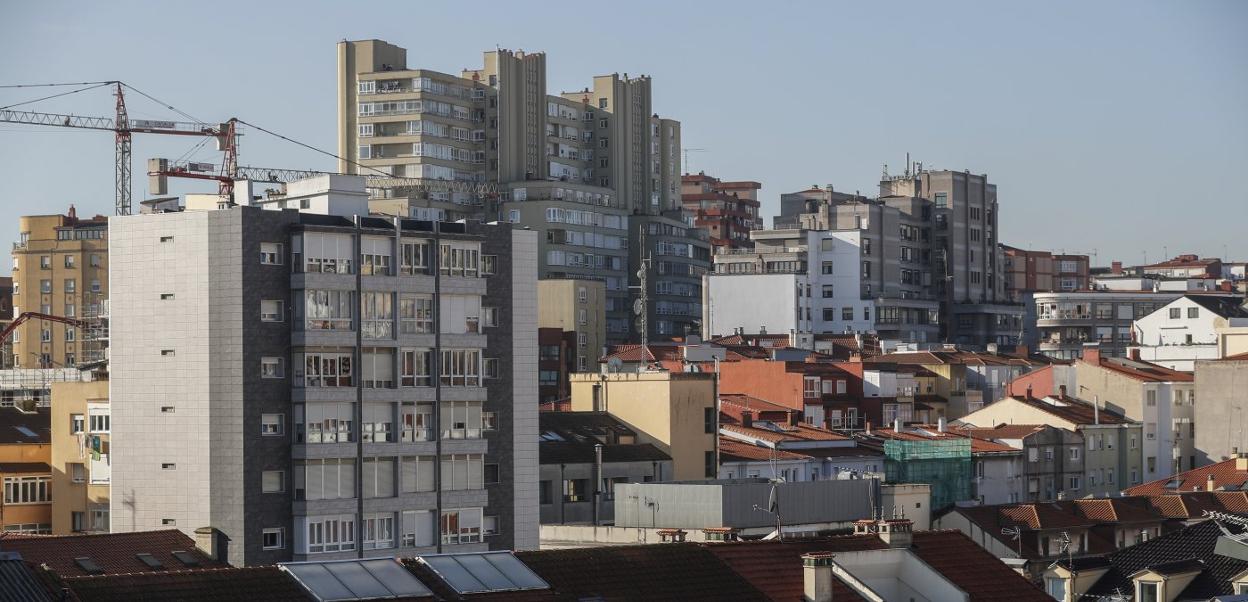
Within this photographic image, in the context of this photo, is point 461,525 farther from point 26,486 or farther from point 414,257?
point 26,486

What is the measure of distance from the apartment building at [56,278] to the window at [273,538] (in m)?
108

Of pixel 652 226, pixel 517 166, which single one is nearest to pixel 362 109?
pixel 517 166

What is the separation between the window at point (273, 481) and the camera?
194ft

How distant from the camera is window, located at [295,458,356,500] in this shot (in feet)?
196

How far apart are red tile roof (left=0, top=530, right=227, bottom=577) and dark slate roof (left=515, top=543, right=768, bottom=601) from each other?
14.1 metres

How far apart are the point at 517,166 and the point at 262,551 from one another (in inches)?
4157

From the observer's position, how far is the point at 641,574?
135 ft

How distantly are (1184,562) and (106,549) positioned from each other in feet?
85.1

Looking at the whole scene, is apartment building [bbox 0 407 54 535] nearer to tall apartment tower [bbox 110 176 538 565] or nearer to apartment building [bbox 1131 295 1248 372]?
tall apartment tower [bbox 110 176 538 565]

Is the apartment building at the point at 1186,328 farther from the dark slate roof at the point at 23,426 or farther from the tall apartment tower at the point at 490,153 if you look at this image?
the dark slate roof at the point at 23,426

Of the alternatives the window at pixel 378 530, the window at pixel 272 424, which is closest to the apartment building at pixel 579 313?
the window at pixel 378 530

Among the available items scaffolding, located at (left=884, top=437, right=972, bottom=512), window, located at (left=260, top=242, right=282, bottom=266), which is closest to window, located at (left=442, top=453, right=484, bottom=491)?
window, located at (left=260, top=242, right=282, bottom=266)

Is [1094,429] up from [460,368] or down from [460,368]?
down

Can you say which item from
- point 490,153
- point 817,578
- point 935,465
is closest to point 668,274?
point 490,153
